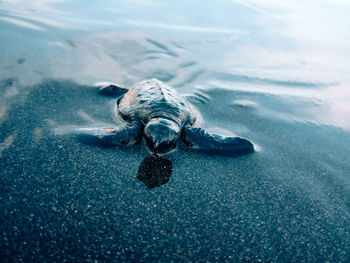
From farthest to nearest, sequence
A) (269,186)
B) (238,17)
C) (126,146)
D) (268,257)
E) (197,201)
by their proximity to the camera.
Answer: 1. (238,17)
2. (126,146)
3. (269,186)
4. (197,201)
5. (268,257)

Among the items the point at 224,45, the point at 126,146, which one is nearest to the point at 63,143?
→ the point at 126,146

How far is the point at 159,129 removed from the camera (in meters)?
2.05

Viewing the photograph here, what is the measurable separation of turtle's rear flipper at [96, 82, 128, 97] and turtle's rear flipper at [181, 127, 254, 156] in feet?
3.70

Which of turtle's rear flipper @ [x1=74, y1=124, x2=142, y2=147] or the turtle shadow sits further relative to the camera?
turtle's rear flipper @ [x1=74, y1=124, x2=142, y2=147]

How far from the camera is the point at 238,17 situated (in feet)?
22.0

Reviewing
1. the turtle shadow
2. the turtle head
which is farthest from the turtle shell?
the turtle shadow

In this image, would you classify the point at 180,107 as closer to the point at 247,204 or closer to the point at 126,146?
the point at 126,146

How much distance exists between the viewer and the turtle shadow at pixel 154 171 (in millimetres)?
1786

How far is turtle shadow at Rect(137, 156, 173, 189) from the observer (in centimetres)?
179

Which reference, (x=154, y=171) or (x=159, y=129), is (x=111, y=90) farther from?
(x=154, y=171)

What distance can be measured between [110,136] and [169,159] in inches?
21.1

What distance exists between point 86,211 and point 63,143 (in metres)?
0.73

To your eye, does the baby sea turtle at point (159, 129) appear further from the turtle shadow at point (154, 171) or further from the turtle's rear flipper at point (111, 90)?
the turtle's rear flipper at point (111, 90)

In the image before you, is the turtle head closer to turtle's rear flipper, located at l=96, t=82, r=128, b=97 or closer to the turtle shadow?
the turtle shadow
